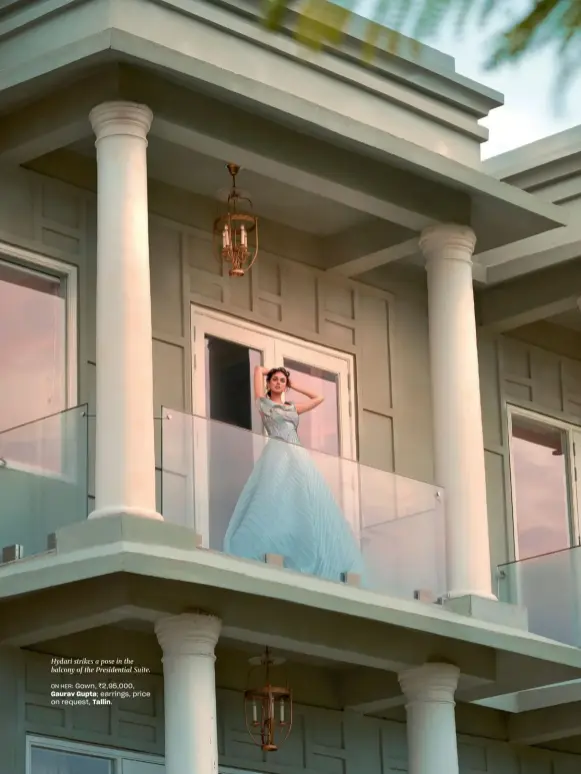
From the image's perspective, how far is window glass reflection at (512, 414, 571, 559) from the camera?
16.1 metres

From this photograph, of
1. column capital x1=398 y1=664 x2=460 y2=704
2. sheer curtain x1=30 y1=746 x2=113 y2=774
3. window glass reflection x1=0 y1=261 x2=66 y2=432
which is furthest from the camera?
column capital x1=398 y1=664 x2=460 y2=704

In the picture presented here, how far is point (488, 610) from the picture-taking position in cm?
1276

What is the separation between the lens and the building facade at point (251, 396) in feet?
36.2

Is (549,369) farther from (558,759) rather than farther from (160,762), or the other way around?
(160,762)

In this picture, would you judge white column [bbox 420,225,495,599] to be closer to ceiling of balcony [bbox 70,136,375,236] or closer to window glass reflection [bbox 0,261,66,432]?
ceiling of balcony [bbox 70,136,375,236]

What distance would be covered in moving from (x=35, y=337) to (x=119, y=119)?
6.51 ft

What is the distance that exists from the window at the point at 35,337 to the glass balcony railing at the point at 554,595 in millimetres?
4422

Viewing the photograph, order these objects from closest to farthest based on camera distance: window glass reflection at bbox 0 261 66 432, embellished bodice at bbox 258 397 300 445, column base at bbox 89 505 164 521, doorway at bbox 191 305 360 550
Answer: column base at bbox 89 505 164 521
doorway at bbox 191 305 360 550
window glass reflection at bbox 0 261 66 432
embellished bodice at bbox 258 397 300 445

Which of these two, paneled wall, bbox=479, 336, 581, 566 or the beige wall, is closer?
the beige wall

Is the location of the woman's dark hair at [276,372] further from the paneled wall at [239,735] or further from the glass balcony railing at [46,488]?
the paneled wall at [239,735]

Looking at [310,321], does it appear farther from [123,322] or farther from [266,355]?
[123,322]

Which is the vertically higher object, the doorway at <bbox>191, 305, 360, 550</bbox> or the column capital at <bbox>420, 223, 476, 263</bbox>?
the column capital at <bbox>420, 223, 476, 263</bbox>

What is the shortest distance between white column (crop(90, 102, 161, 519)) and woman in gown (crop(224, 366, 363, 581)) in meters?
0.94

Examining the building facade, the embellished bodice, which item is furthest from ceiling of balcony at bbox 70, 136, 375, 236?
the embellished bodice
